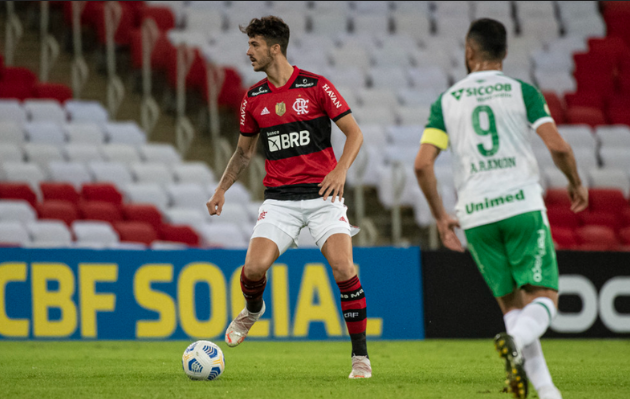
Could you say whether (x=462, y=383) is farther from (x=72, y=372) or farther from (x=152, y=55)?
(x=152, y=55)

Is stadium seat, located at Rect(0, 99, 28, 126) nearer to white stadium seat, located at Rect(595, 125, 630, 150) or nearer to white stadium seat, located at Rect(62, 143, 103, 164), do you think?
white stadium seat, located at Rect(62, 143, 103, 164)

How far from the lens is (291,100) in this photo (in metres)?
5.72

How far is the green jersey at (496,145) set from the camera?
4098mm

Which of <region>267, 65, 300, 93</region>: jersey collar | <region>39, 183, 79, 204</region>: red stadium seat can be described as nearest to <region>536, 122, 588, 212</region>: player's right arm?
<region>267, 65, 300, 93</region>: jersey collar

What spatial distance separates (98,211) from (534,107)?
7.44 meters

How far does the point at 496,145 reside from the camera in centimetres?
414

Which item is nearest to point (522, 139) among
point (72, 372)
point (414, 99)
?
point (72, 372)

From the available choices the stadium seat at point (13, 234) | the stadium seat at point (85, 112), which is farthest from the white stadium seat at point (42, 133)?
the stadium seat at point (13, 234)

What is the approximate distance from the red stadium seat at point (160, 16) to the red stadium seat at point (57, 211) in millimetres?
4800

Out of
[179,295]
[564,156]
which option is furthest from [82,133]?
[564,156]

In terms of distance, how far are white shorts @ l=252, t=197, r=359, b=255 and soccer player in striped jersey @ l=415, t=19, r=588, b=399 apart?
148cm

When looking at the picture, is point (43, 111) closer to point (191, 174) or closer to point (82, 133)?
point (82, 133)

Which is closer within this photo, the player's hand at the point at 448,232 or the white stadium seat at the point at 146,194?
the player's hand at the point at 448,232

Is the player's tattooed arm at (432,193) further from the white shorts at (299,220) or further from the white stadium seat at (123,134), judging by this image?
the white stadium seat at (123,134)
